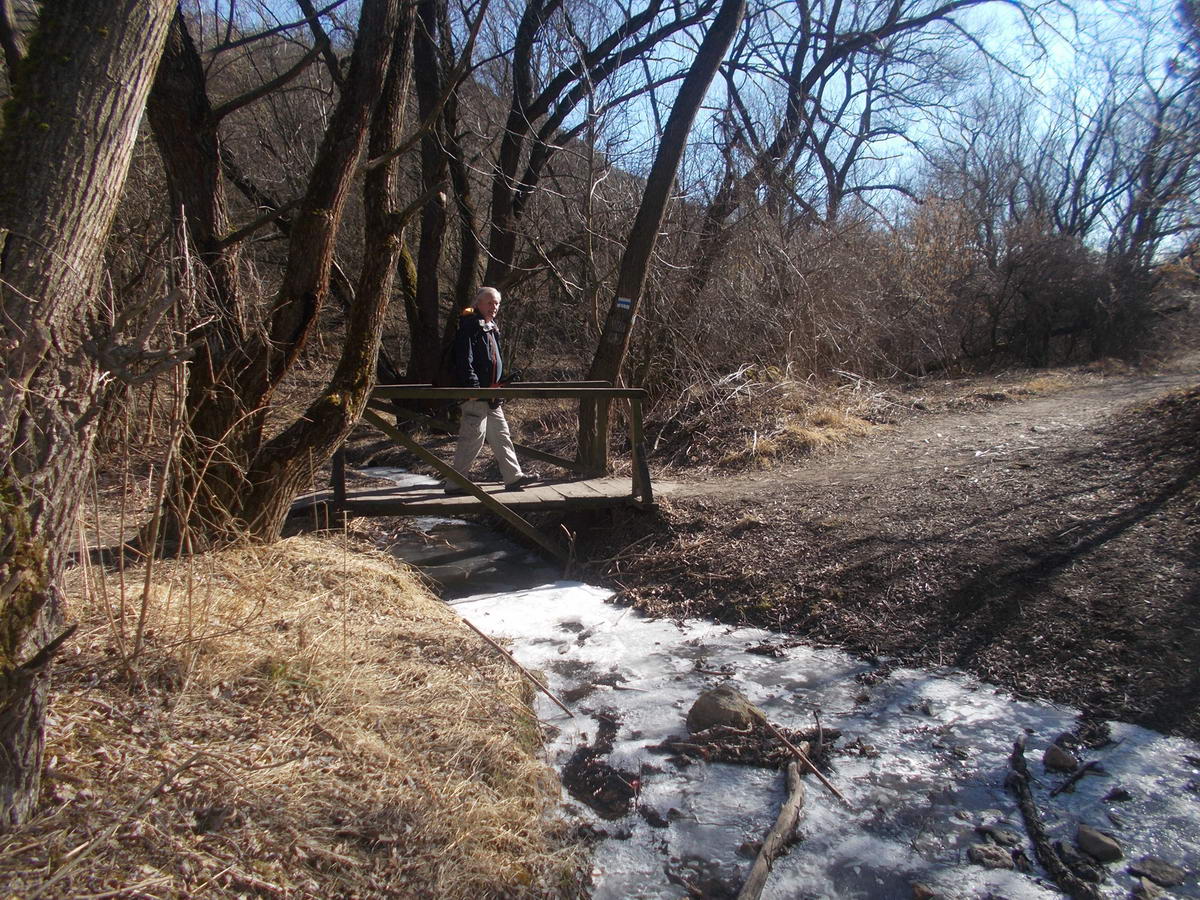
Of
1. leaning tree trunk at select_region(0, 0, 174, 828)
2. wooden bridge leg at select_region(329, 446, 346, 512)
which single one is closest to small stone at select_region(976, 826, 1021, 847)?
leaning tree trunk at select_region(0, 0, 174, 828)

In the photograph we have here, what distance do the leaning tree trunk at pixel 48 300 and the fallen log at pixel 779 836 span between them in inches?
92.8

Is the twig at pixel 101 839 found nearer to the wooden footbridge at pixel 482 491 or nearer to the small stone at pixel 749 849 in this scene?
the small stone at pixel 749 849

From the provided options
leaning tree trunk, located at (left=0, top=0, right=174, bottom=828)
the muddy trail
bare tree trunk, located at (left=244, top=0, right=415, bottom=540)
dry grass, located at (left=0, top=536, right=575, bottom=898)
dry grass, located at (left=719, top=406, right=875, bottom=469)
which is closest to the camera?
leaning tree trunk, located at (left=0, top=0, right=174, bottom=828)

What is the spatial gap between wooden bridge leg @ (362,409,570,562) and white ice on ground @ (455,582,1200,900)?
1.81 metres

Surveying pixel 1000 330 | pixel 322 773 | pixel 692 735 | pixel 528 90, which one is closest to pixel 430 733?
pixel 322 773

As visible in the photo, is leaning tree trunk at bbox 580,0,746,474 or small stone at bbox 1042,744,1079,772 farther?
leaning tree trunk at bbox 580,0,746,474

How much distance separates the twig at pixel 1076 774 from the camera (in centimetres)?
337

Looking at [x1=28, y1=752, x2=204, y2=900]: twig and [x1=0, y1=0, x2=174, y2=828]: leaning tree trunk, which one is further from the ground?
[x1=0, y1=0, x2=174, y2=828]: leaning tree trunk

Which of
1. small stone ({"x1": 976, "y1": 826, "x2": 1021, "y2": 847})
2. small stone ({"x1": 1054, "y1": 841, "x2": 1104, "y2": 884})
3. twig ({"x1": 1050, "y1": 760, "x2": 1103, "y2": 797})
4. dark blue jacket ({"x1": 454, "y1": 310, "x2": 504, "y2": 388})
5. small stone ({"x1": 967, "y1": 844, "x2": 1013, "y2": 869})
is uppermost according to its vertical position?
dark blue jacket ({"x1": 454, "y1": 310, "x2": 504, "y2": 388})

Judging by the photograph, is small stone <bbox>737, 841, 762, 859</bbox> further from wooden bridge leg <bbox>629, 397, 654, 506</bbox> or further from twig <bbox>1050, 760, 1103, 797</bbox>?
wooden bridge leg <bbox>629, 397, 654, 506</bbox>

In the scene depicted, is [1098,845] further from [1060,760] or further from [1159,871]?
[1060,760]

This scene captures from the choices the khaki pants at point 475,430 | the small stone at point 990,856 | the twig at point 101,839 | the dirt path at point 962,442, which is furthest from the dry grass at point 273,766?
the dirt path at point 962,442

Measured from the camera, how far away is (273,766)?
2.90 meters

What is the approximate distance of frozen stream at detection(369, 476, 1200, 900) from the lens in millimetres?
3018
